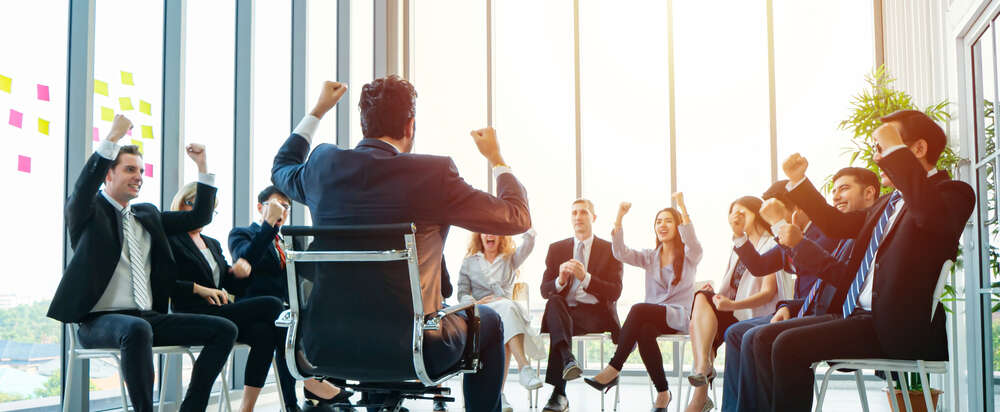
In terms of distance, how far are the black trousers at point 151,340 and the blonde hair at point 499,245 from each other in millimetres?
2117

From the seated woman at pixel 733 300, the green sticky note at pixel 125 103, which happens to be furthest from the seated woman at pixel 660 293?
the green sticky note at pixel 125 103

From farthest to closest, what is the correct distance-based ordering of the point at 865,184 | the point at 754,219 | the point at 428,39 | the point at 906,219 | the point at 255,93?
the point at 428,39 → the point at 255,93 → the point at 754,219 → the point at 865,184 → the point at 906,219

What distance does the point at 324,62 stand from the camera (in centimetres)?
658

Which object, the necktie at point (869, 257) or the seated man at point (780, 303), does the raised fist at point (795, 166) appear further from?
the necktie at point (869, 257)

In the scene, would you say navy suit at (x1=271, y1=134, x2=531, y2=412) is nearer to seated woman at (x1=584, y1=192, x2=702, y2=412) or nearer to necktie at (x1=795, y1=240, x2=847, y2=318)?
necktie at (x1=795, y1=240, x2=847, y2=318)

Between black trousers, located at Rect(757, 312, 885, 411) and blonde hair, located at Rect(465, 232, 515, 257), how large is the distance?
281cm

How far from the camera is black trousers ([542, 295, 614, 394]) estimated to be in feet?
14.7

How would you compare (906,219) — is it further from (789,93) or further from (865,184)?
(789,93)

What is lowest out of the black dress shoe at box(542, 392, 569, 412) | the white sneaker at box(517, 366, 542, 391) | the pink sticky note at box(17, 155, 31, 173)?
the black dress shoe at box(542, 392, 569, 412)

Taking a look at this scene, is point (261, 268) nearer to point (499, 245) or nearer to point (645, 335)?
point (499, 245)

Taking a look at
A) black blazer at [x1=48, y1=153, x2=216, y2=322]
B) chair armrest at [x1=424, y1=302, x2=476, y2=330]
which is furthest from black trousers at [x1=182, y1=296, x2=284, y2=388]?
chair armrest at [x1=424, y1=302, x2=476, y2=330]

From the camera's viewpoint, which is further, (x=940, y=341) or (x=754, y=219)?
(x=754, y=219)

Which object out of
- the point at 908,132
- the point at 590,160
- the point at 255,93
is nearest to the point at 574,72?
the point at 590,160

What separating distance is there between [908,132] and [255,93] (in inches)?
170
